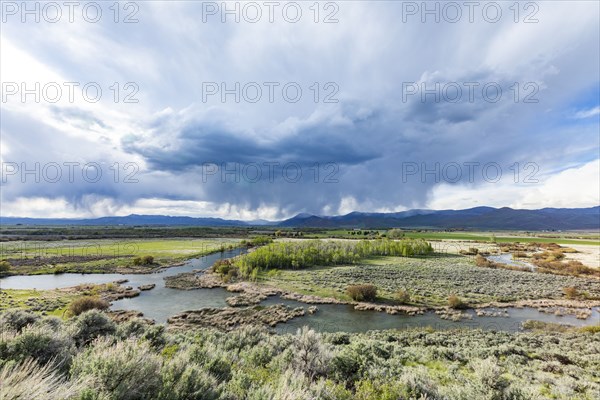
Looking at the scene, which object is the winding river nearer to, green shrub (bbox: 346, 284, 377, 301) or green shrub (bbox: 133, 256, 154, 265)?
green shrub (bbox: 346, 284, 377, 301)

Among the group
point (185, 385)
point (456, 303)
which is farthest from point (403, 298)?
point (185, 385)

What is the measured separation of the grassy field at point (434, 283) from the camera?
119 ft

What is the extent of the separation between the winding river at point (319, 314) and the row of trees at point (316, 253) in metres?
14.0

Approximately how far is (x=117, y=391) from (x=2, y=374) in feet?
6.11

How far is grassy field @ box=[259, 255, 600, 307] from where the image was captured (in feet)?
119

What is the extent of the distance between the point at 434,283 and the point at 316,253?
28.2 m

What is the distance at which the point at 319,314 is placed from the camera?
30.5 m

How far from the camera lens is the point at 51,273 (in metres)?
54.8

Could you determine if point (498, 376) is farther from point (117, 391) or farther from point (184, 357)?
point (117, 391)

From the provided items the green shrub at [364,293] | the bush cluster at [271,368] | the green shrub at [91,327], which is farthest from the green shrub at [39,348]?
the green shrub at [364,293]

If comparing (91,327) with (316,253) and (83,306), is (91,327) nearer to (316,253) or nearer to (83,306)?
(83,306)

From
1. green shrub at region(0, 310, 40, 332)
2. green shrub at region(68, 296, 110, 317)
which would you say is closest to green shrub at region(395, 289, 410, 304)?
green shrub at region(0, 310, 40, 332)

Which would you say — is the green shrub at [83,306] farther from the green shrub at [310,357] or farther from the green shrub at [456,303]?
the green shrub at [456,303]

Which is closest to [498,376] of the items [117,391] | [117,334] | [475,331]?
[117,391]
